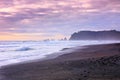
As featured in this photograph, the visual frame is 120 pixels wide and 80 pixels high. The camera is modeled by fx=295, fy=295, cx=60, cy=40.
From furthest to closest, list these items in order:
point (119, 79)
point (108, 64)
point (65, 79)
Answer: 1. point (108, 64)
2. point (65, 79)
3. point (119, 79)

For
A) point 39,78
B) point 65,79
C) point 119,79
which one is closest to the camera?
point 119,79

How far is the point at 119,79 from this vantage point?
1252 centimetres

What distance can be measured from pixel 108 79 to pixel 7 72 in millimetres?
7069

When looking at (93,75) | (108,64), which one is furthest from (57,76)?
(108,64)

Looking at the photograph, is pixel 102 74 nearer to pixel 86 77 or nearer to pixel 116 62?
pixel 86 77

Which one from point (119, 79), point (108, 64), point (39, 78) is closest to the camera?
point (119, 79)

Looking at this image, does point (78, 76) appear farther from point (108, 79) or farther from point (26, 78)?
point (26, 78)

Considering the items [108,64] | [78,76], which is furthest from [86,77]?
[108,64]

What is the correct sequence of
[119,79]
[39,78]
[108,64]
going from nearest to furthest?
[119,79]
[39,78]
[108,64]

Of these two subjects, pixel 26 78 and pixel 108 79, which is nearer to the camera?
pixel 108 79

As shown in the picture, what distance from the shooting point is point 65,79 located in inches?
524

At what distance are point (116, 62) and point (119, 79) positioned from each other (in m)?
5.54

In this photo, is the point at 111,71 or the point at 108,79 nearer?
the point at 108,79

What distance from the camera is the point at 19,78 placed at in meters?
14.8
